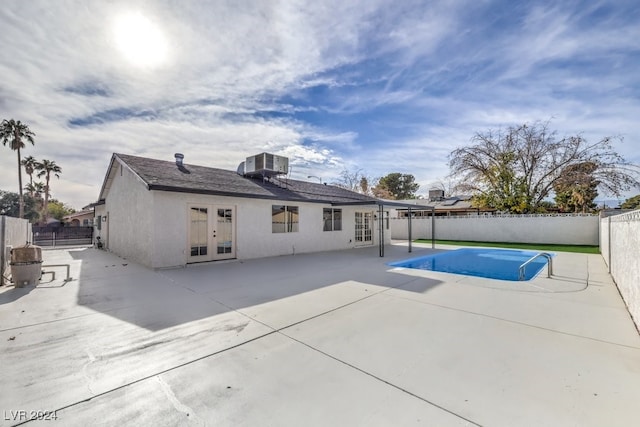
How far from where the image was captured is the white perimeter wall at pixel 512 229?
16.0 metres

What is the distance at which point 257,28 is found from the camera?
24.7 feet

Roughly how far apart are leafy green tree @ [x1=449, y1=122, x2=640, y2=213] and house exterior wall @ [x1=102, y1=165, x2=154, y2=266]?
2188 cm

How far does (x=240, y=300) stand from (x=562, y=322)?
5.52 metres

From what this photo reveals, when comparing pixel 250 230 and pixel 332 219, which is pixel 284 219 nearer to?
pixel 250 230

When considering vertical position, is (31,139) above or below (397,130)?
above

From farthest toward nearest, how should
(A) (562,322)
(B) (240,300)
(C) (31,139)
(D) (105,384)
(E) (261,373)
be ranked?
1. (C) (31,139)
2. (B) (240,300)
3. (A) (562,322)
4. (E) (261,373)
5. (D) (105,384)

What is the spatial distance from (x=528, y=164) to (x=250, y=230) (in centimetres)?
2089

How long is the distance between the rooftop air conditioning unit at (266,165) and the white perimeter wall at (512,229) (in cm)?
1150

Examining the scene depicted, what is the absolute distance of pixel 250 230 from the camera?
1118 cm

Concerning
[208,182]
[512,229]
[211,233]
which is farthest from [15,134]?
[512,229]

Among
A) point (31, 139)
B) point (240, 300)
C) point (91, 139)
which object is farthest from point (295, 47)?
point (31, 139)

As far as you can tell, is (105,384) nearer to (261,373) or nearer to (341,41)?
(261,373)

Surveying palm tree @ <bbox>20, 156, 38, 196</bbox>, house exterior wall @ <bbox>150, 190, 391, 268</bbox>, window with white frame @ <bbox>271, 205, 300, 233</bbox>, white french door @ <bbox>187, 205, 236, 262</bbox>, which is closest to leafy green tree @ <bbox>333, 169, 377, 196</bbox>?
house exterior wall @ <bbox>150, 190, 391, 268</bbox>

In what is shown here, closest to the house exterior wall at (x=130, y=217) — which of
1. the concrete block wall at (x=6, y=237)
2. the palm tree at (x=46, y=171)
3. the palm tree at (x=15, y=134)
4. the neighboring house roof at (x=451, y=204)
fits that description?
the concrete block wall at (x=6, y=237)
